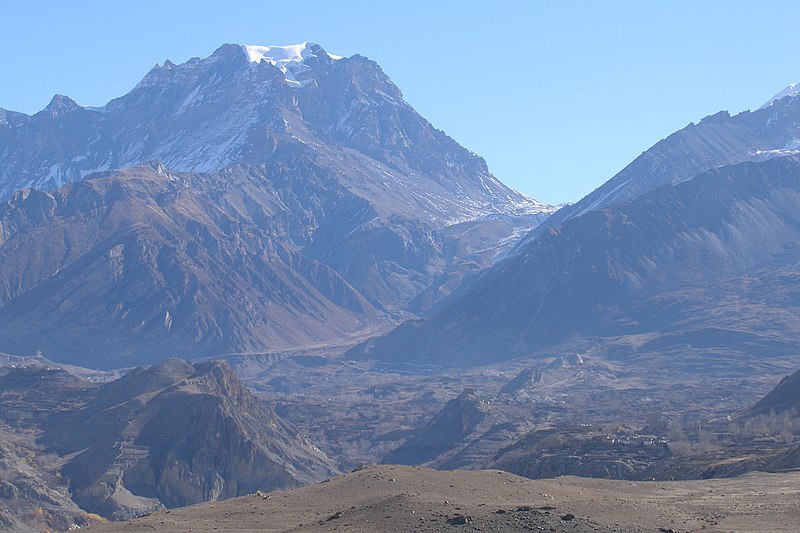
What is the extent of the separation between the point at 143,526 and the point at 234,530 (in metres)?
7.17

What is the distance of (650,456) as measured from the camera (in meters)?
159

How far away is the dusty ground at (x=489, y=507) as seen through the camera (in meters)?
73.5

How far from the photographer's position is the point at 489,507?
77000 mm

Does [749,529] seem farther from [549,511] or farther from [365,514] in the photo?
[365,514]

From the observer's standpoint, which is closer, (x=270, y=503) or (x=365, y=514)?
(x=365, y=514)

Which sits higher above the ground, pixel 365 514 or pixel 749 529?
pixel 365 514

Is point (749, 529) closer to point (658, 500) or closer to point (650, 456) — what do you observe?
point (658, 500)

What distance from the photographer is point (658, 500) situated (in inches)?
3445

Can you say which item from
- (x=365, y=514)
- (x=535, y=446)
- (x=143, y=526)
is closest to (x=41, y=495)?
(x=535, y=446)

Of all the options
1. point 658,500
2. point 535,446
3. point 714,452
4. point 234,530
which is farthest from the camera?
point 535,446

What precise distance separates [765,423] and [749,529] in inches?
4668

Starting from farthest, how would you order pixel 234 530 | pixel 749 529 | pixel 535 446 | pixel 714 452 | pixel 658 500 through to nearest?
pixel 535 446 → pixel 714 452 → pixel 658 500 → pixel 234 530 → pixel 749 529

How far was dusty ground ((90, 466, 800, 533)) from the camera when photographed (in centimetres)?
7350

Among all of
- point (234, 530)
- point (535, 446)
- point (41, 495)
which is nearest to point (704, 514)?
point (234, 530)
